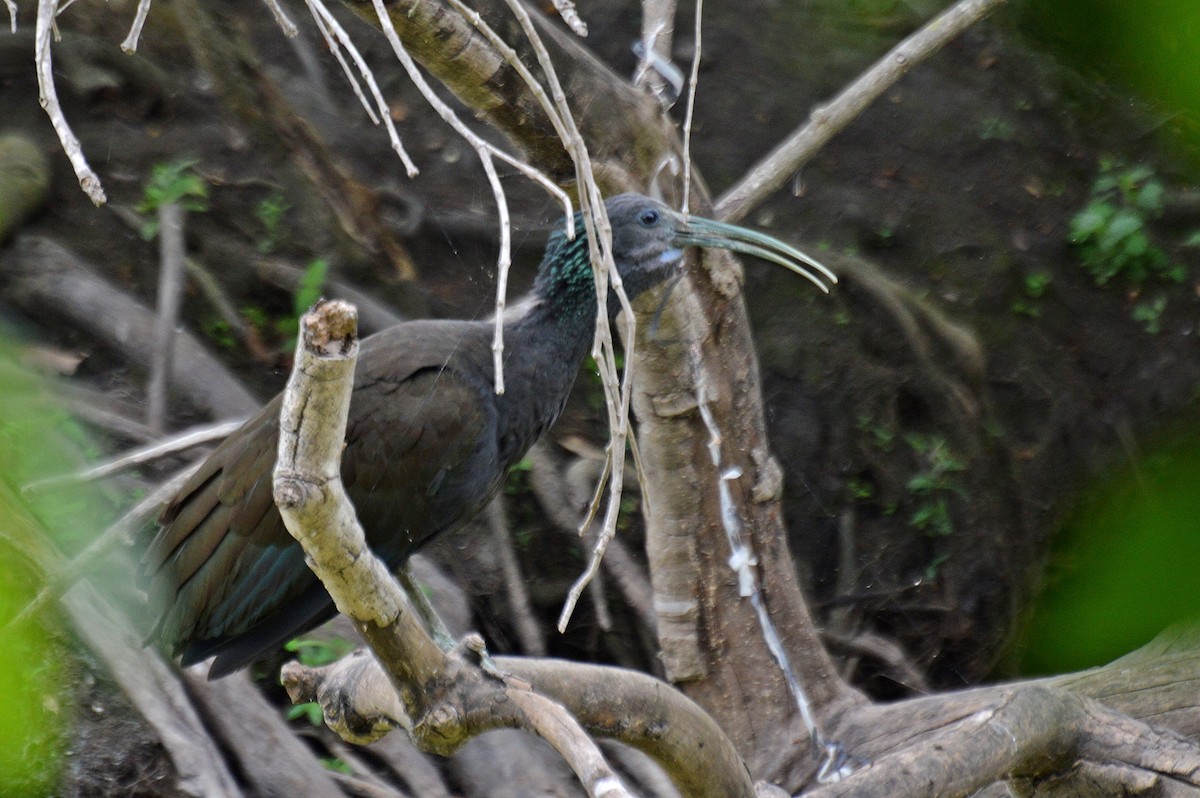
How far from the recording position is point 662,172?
3172 millimetres

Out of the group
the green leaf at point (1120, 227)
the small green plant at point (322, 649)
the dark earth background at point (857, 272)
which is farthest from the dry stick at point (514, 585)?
the green leaf at point (1120, 227)

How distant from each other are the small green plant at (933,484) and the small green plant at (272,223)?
2.47 meters

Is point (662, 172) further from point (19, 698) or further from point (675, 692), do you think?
point (19, 698)

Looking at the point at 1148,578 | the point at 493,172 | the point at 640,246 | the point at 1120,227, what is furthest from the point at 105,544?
the point at 1120,227

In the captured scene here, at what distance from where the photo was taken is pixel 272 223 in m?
4.64

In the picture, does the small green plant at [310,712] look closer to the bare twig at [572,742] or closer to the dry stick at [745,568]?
the dry stick at [745,568]

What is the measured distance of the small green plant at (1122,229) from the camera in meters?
4.37

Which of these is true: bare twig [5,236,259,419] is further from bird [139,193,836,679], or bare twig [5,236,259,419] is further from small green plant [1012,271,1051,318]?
small green plant [1012,271,1051,318]

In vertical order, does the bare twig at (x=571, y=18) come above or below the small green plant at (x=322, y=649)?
above

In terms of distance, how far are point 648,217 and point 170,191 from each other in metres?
2.13

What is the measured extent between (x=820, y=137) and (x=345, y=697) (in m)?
1.88

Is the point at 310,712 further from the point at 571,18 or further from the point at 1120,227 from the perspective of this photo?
the point at 1120,227

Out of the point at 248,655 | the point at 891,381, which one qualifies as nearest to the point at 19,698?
the point at 248,655

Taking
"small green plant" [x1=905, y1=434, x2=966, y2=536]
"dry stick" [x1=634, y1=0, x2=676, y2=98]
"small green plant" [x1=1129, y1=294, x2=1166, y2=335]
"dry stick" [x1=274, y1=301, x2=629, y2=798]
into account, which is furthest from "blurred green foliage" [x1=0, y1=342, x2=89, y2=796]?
"small green plant" [x1=1129, y1=294, x2=1166, y2=335]
